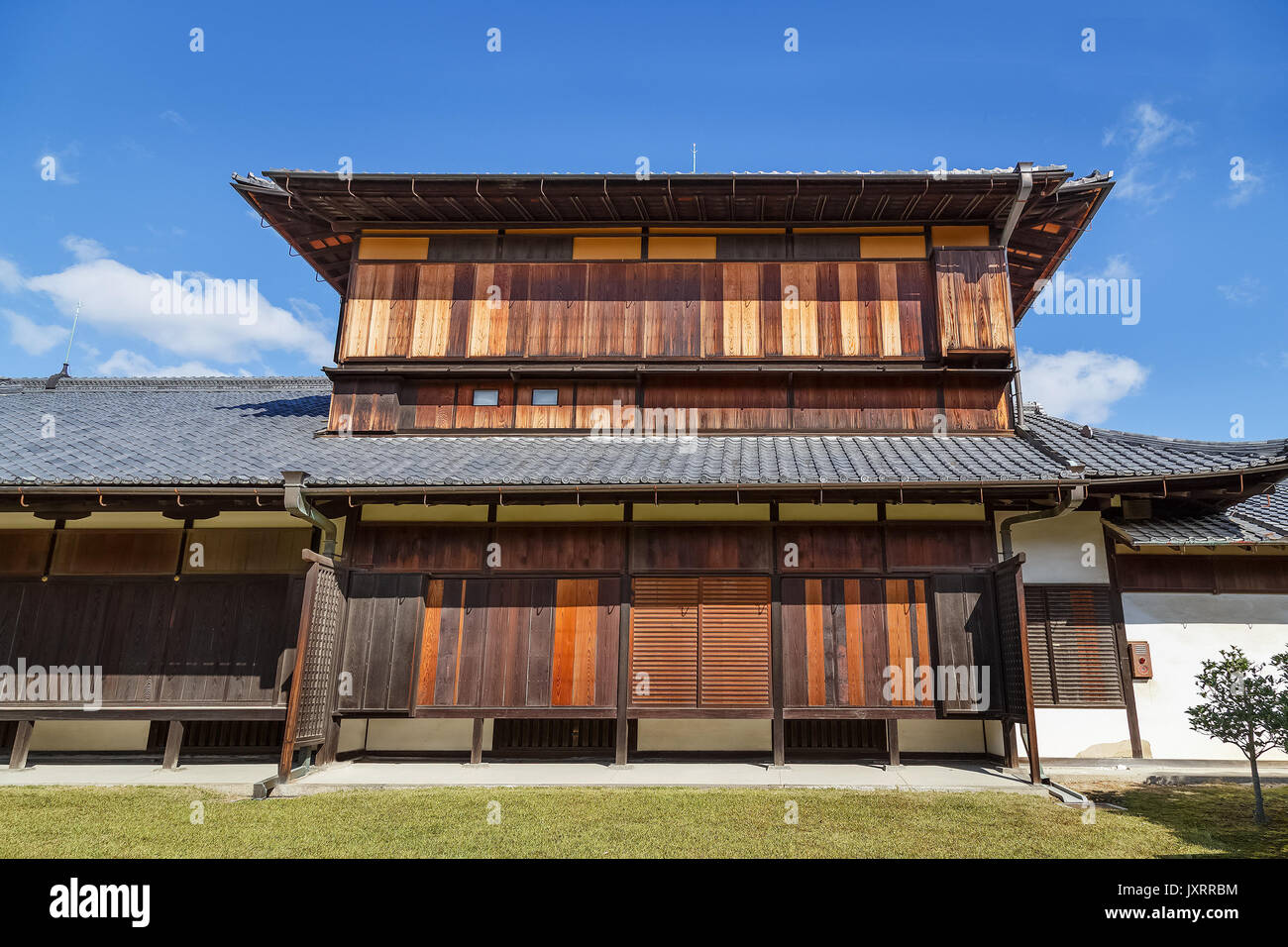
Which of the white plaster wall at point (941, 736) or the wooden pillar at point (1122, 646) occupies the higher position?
the wooden pillar at point (1122, 646)

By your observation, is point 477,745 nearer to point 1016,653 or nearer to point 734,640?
point 734,640

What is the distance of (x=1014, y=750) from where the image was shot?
8.51m

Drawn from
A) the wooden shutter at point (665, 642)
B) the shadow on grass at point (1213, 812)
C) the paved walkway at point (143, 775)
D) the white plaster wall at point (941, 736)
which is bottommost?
the paved walkway at point (143, 775)

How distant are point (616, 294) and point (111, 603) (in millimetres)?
8109

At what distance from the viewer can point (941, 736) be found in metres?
9.30

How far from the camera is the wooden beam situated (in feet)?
29.2

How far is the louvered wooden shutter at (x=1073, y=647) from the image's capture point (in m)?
9.01

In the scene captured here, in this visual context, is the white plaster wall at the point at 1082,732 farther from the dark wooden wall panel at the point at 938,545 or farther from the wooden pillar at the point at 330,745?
the wooden pillar at the point at 330,745

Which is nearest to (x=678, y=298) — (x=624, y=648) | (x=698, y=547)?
(x=698, y=547)

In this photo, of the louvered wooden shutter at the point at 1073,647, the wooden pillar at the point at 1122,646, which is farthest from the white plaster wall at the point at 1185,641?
the louvered wooden shutter at the point at 1073,647

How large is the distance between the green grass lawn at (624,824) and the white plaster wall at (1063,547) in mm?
2614

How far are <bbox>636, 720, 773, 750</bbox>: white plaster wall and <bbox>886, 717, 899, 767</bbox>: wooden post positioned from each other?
149cm
